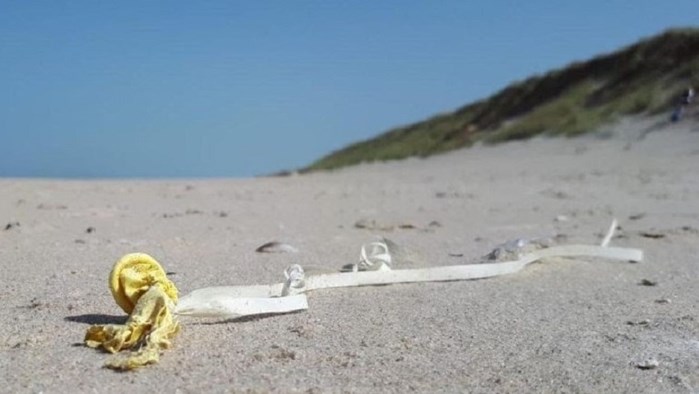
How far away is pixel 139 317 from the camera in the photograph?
2094 millimetres

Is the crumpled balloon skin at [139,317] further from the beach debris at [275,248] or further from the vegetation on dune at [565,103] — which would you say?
the vegetation on dune at [565,103]

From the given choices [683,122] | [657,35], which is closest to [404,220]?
[683,122]

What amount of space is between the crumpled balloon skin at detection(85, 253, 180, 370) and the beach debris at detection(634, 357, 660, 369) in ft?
3.44

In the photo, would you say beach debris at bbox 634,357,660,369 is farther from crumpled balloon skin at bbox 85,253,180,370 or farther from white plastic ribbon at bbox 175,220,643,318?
crumpled balloon skin at bbox 85,253,180,370

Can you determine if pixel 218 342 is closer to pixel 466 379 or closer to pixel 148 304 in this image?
pixel 148 304

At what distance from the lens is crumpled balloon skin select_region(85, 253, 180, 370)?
1956 mm

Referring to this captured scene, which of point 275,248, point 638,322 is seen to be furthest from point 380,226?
point 638,322

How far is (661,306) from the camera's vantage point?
283 cm

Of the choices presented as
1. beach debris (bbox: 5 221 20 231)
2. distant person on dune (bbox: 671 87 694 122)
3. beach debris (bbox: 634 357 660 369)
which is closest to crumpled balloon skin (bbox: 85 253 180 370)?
beach debris (bbox: 634 357 660 369)

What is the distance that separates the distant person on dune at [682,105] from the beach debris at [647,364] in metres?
10.3

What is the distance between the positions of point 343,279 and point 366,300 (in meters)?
0.19

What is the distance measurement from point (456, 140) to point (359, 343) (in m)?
14.3

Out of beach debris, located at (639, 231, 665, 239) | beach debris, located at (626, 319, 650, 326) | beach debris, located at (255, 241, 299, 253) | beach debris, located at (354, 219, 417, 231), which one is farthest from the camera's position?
beach debris, located at (354, 219, 417, 231)

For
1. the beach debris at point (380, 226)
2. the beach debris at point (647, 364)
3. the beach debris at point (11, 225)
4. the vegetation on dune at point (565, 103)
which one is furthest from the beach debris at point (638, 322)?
the vegetation on dune at point (565, 103)
